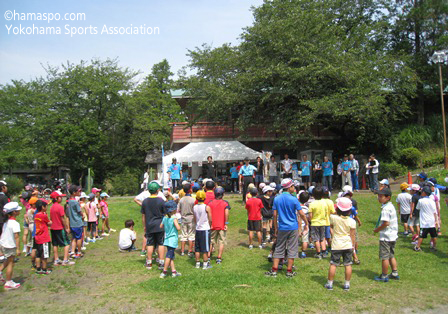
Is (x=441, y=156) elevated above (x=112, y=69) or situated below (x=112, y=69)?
below

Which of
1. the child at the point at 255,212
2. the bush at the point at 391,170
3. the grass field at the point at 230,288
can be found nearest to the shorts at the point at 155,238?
the grass field at the point at 230,288

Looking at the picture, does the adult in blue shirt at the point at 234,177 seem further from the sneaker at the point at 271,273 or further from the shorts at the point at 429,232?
the sneaker at the point at 271,273

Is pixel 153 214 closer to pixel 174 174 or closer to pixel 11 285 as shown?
pixel 11 285

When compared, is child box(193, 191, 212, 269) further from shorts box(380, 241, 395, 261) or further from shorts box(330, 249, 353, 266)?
shorts box(380, 241, 395, 261)

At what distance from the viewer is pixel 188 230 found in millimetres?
9242

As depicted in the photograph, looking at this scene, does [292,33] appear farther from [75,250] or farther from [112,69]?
[112,69]

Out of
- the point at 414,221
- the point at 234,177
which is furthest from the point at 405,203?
the point at 234,177

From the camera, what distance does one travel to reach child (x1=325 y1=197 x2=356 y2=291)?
674cm

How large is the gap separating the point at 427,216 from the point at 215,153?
13954 mm

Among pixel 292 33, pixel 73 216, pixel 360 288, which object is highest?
pixel 292 33

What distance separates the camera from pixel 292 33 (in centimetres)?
1986

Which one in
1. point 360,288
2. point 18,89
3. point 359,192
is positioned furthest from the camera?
point 18,89

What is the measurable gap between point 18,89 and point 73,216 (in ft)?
124

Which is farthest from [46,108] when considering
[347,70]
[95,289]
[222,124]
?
[95,289]
